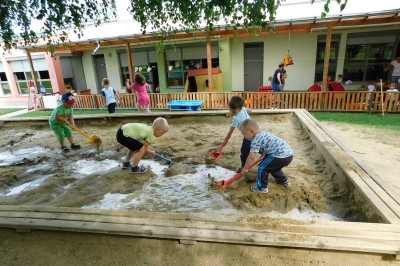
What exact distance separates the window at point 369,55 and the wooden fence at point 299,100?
7.19 feet

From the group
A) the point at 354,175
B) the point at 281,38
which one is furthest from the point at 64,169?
the point at 281,38

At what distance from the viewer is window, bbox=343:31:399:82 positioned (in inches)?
380

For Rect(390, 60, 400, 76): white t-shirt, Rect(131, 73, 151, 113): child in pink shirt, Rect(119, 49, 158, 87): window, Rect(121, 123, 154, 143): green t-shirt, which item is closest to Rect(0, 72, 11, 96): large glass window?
Rect(119, 49, 158, 87): window

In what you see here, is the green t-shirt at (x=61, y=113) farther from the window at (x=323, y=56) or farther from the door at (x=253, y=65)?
the window at (x=323, y=56)

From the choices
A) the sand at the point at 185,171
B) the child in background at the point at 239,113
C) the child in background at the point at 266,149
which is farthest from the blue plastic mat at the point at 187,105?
the child in background at the point at 266,149

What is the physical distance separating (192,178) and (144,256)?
1751 mm

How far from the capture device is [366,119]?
7.43 m

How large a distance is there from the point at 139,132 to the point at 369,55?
1077 centimetres

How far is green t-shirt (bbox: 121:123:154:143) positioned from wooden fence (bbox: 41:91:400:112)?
246 inches

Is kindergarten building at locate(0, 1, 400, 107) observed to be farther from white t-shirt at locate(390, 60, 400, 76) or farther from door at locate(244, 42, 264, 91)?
white t-shirt at locate(390, 60, 400, 76)

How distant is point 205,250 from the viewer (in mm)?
1988

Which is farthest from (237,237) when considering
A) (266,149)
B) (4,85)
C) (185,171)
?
(4,85)

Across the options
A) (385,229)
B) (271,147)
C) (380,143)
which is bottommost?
(380,143)

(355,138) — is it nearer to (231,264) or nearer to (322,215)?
(322,215)
